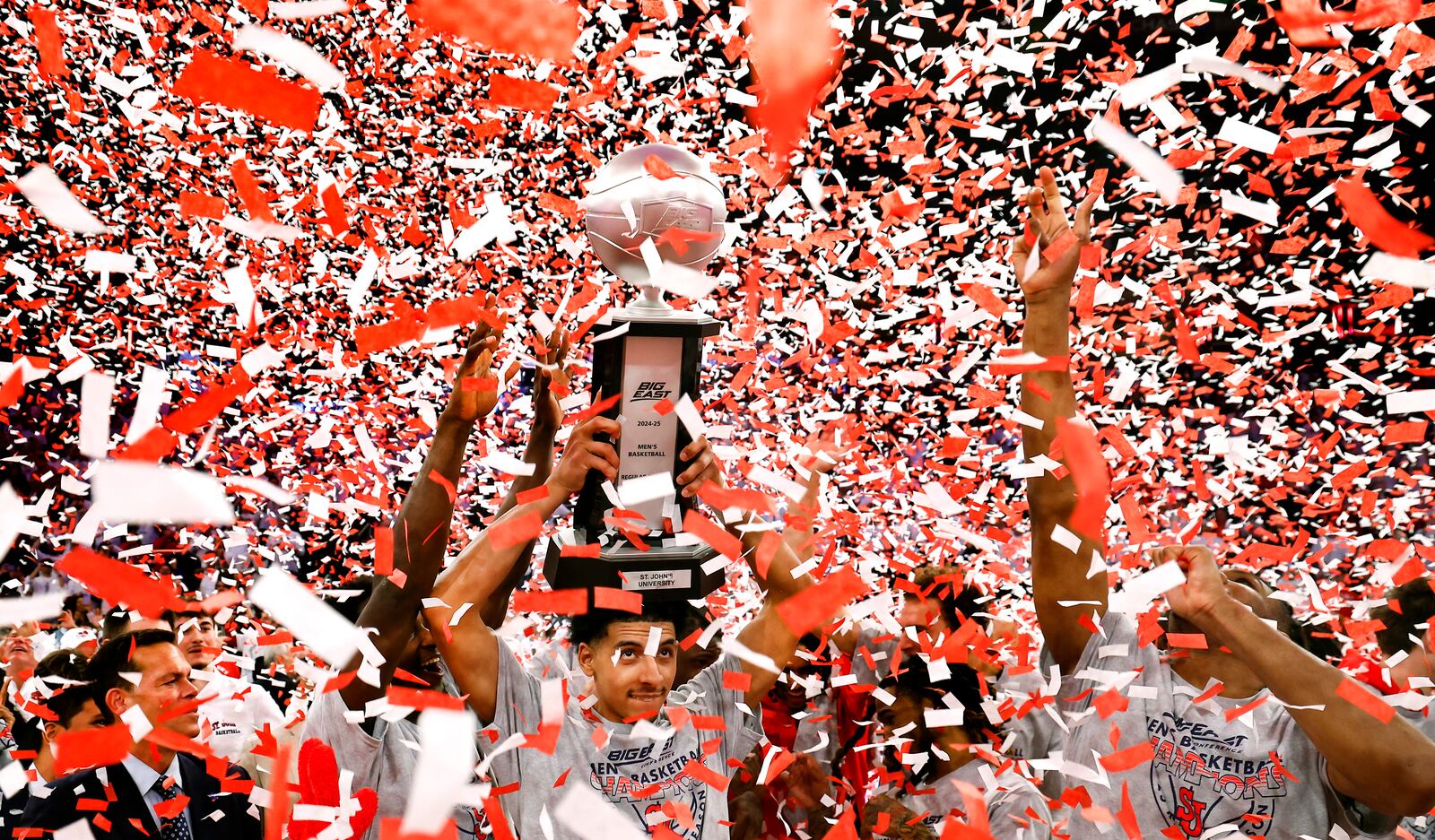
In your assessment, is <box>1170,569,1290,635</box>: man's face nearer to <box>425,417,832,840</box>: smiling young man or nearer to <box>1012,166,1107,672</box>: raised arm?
<box>1012,166,1107,672</box>: raised arm

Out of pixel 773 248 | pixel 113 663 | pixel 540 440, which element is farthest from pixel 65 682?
pixel 773 248

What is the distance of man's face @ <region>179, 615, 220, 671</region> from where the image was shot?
3357 millimetres

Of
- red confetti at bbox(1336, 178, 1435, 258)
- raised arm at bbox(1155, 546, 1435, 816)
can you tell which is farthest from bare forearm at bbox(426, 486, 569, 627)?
red confetti at bbox(1336, 178, 1435, 258)

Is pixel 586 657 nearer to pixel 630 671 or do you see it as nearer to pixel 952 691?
pixel 630 671

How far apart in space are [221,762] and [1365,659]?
3.83 m

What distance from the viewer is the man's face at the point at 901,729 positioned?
2930mm

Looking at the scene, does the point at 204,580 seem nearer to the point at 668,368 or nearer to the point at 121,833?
the point at 121,833

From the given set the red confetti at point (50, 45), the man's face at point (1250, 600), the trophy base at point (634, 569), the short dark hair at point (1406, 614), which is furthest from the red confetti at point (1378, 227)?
the red confetti at point (50, 45)

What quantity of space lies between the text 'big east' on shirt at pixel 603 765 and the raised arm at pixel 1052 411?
0.86 meters

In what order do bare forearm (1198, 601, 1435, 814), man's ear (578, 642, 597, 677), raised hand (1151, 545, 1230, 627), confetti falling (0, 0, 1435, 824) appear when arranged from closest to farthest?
bare forearm (1198, 601, 1435, 814), raised hand (1151, 545, 1230, 627), man's ear (578, 642, 597, 677), confetti falling (0, 0, 1435, 824)

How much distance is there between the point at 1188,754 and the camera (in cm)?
239

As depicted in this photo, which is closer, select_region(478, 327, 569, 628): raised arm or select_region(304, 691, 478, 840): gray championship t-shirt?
select_region(304, 691, 478, 840): gray championship t-shirt

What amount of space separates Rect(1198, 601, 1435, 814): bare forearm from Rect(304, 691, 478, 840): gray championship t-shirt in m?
1.78

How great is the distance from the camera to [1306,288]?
23.4ft
